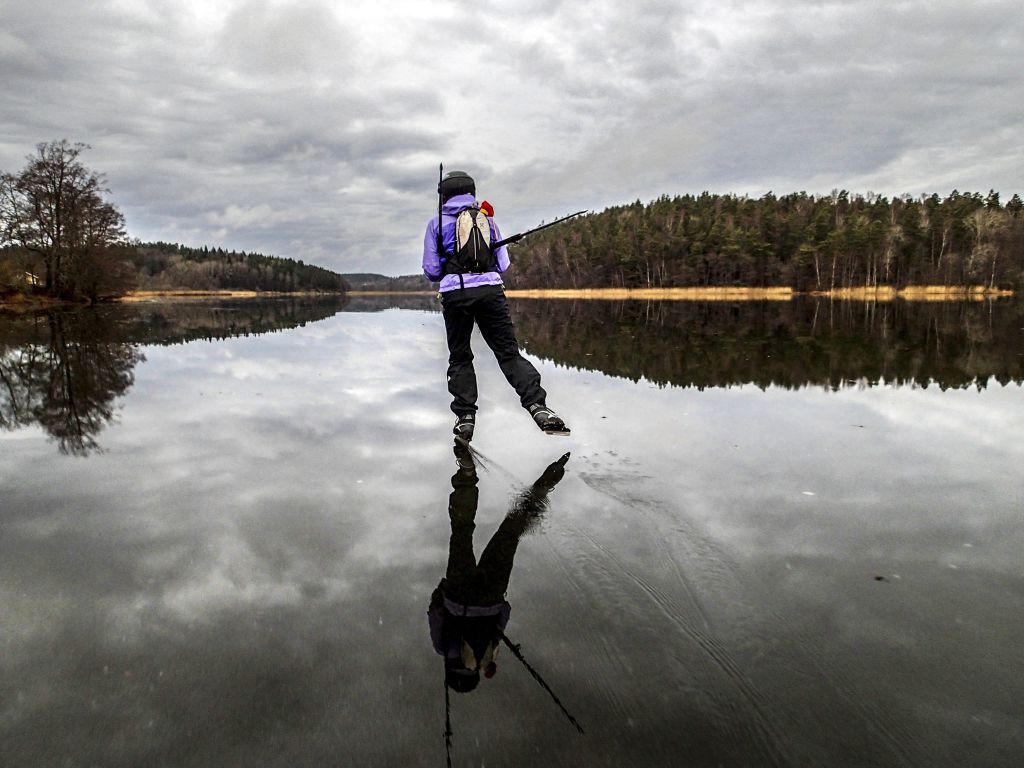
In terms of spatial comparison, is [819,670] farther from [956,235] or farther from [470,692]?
[956,235]

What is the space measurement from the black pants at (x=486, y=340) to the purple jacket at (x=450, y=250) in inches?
3.5

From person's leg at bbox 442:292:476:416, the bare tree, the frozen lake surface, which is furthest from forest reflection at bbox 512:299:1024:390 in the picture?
the bare tree

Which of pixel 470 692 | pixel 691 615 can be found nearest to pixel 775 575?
pixel 691 615

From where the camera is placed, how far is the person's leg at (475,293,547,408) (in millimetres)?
6309

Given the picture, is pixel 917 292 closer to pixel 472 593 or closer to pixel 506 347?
pixel 506 347

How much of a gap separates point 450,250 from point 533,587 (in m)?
4.32

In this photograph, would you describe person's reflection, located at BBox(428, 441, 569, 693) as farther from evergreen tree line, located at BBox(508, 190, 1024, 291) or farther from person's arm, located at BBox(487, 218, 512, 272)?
evergreen tree line, located at BBox(508, 190, 1024, 291)

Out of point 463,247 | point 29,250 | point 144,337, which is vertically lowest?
point 144,337

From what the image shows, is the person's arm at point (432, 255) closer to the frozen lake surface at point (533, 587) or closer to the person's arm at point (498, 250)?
the person's arm at point (498, 250)

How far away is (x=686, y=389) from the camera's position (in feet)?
27.8

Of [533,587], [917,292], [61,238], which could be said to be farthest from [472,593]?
[917,292]

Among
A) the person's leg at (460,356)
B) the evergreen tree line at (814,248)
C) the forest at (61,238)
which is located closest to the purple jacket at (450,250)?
the person's leg at (460,356)

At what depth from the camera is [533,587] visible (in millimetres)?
2895

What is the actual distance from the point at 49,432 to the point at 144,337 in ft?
41.2
